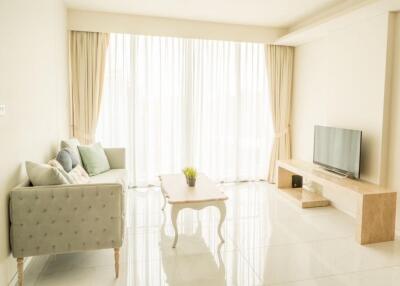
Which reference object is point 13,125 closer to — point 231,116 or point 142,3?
point 142,3

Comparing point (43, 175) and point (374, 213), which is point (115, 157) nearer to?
point (43, 175)

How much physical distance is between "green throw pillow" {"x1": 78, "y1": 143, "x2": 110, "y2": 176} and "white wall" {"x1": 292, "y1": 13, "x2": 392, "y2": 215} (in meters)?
3.39

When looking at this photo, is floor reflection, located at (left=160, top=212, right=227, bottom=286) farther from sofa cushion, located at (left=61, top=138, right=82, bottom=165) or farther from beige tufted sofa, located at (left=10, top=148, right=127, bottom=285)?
sofa cushion, located at (left=61, top=138, right=82, bottom=165)

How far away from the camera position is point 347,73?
4.39m

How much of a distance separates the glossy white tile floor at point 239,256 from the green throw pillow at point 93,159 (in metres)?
0.75

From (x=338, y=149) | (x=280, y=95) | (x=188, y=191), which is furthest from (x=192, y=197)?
(x=280, y=95)

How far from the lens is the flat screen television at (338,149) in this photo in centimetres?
402

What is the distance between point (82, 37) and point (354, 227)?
15.7 ft

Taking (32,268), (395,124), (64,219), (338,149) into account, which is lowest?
(32,268)

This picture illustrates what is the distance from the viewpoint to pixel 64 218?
8.47ft

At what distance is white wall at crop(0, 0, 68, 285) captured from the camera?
2434 millimetres

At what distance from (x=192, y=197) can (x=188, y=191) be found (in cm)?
24

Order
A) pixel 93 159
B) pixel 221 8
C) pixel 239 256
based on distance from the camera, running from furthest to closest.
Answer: pixel 221 8 < pixel 93 159 < pixel 239 256

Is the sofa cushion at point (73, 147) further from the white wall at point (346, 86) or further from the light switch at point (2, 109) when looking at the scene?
the white wall at point (346, 86)
